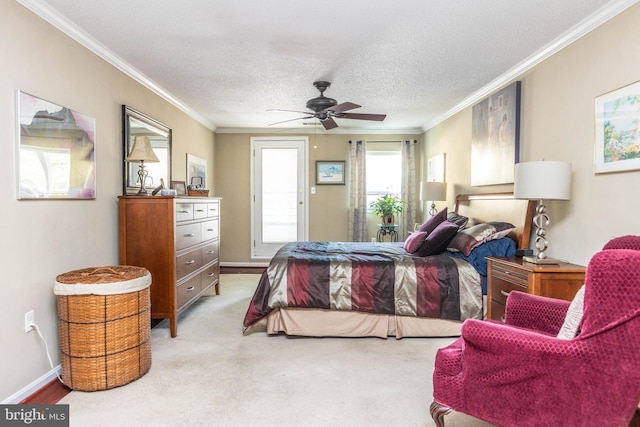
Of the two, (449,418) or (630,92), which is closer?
(449,418)

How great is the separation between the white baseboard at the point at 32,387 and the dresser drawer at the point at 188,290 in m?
1.02

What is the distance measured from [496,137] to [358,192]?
2.84 meters

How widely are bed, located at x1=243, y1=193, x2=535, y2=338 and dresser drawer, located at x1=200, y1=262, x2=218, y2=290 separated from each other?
3.51 feet

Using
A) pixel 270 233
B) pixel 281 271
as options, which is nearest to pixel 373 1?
pixel 281 271

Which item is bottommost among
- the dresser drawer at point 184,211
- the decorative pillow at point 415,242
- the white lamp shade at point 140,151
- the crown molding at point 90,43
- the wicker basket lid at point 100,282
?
the wicker basket lid at point 100,282

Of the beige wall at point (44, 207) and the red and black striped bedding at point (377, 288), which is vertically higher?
the beige wall at point (44, 207)

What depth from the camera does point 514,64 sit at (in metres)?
3.31

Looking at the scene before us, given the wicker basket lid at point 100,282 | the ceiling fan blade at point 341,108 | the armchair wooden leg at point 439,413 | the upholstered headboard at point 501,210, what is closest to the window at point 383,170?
the upholstered headboard at point 501,210

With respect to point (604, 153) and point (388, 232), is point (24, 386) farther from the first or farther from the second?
point (388, 232)

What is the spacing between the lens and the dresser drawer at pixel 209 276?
4.00m

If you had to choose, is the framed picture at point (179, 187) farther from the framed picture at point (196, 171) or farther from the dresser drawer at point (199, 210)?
the dresser drawer at point (199, 210)

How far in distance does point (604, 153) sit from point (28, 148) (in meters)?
3.74

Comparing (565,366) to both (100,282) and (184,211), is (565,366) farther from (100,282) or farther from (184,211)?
(184,211)

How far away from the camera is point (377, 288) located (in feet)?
10.1
